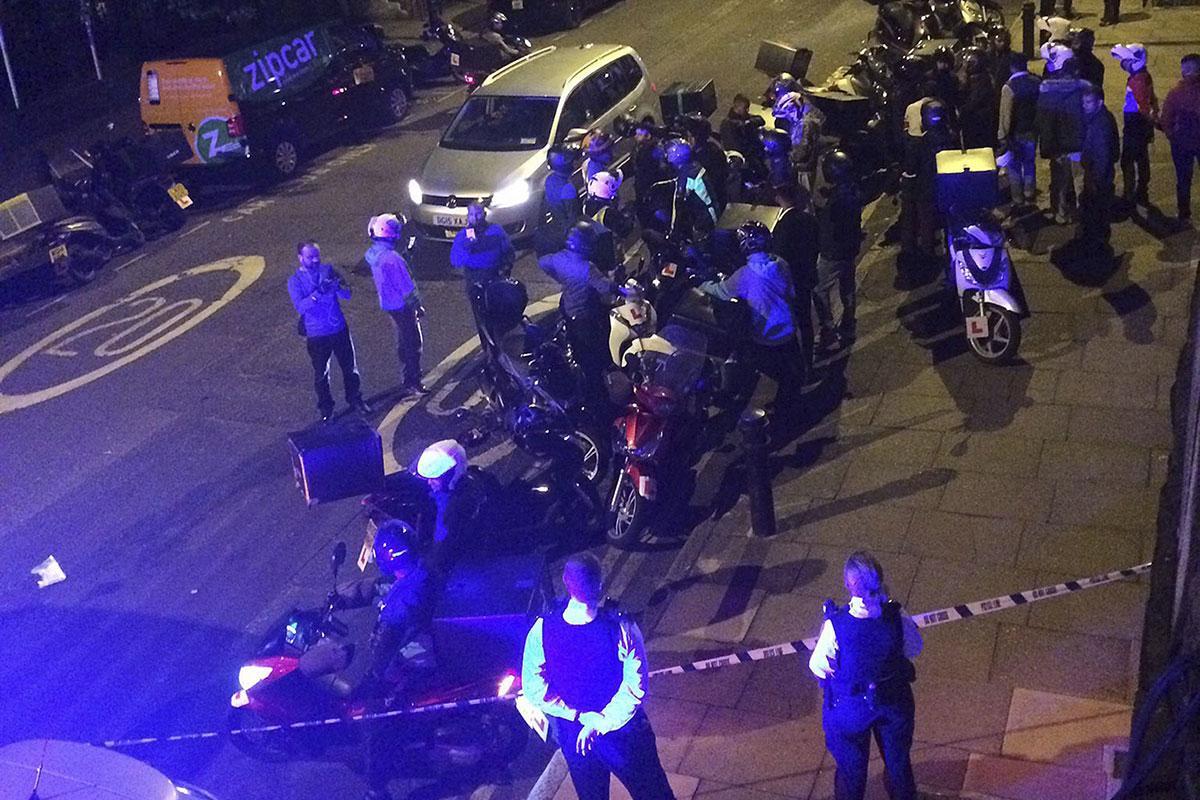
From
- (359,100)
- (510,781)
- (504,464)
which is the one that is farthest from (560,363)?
(359,100)

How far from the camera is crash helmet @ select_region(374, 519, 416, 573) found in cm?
609

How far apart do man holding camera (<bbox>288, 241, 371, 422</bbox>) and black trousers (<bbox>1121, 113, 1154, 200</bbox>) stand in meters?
7.69

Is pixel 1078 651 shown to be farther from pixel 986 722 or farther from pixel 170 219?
pixel 170 219

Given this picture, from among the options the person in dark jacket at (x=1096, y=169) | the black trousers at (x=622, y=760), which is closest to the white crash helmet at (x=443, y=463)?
the black trousers at (x=622, y=760)

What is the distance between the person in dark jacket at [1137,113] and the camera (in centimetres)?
1191

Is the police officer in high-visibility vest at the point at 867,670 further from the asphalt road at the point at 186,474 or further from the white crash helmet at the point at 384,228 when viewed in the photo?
the white crash helmet at the point at 384,228

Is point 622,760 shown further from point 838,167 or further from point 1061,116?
point 1061,116

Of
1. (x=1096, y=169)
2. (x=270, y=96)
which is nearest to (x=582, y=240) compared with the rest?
(x=1096, y=169)

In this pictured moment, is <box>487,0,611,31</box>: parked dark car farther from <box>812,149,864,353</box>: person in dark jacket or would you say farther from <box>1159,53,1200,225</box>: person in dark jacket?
<box>812,149,864,353</box>: person in dark jacket

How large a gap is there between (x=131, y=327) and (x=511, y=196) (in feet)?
14.3

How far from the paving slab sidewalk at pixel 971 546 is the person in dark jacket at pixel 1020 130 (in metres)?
1.55

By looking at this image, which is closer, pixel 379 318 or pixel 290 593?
pixel 290 593

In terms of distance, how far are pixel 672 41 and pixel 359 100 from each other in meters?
6.88

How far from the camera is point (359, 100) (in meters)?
19.6
